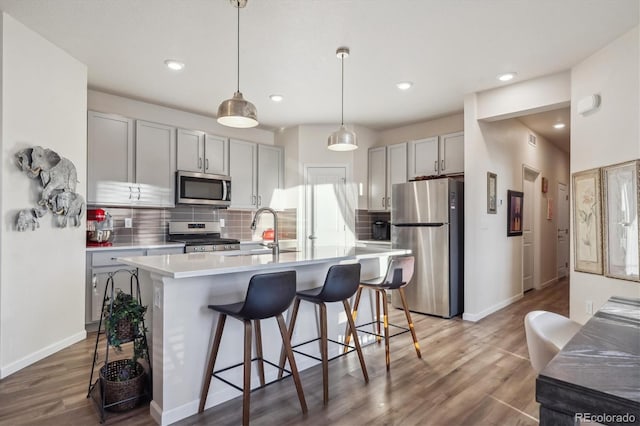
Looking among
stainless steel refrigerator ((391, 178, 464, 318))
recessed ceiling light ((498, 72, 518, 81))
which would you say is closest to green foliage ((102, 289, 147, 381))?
stainless steel refrigerator ((391, 178, 464, 318))

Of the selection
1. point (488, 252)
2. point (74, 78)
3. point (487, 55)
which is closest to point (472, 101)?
point (487, 55)

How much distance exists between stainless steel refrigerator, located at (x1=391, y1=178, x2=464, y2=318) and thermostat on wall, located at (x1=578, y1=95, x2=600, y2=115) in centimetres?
140

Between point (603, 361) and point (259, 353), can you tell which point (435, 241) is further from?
point (603, 361)

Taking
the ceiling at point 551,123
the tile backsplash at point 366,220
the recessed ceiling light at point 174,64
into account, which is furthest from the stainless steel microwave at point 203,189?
the ceiling at point 551,123

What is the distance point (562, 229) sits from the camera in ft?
23.4

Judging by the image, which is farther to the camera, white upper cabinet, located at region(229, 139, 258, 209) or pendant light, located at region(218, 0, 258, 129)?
white upper cabinet, located at region(229, 139, 258, 209)

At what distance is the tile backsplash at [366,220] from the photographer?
551cm

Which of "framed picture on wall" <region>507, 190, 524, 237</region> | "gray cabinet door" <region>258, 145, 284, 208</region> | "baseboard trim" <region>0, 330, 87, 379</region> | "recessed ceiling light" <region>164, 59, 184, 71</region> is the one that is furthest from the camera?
"gray cabinet door" <region>258, 145, 284, 208</region>

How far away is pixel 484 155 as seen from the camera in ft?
14.1

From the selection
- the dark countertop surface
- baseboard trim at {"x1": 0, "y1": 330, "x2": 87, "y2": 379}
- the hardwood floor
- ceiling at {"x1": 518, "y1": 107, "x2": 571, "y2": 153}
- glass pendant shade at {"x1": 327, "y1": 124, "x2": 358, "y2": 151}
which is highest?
ceiling at {"x1": 518, "y1": 107, "x2": 571, "y2": 153}

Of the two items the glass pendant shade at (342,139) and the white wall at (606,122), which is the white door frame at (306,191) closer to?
the glass pendant shade at (342,139)

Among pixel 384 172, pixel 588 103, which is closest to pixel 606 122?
pixel 588 103

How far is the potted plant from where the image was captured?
83.8 inches

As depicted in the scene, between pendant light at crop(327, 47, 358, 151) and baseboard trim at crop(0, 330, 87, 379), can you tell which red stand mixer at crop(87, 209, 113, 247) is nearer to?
baseboard trim at crop(0, 330, 87, 379)
